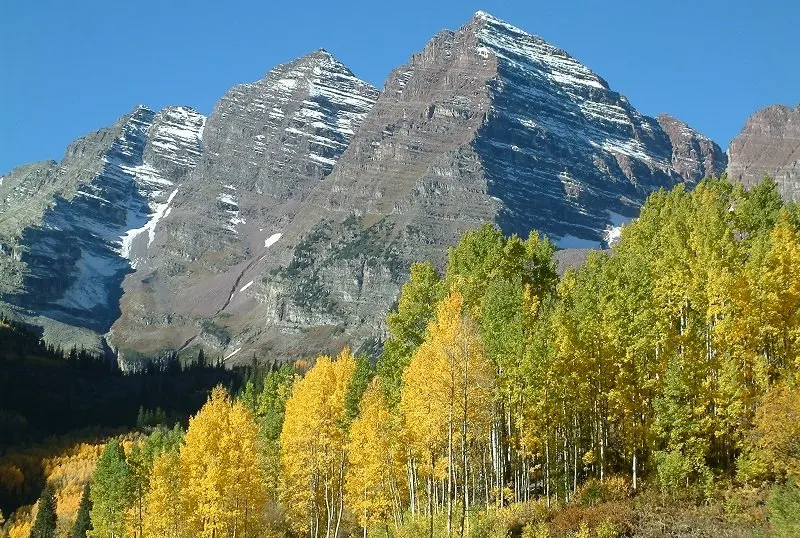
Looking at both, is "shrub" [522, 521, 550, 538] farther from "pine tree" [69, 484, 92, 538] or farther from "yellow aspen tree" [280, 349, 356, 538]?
"pine tree" [69, 484, 92, 538]

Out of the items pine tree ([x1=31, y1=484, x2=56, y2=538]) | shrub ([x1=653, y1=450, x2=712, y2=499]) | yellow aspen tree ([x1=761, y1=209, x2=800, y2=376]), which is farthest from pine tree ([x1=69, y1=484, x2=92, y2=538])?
yellow aspen tree ([x1=761, y1=209, x2=800, y2=376])

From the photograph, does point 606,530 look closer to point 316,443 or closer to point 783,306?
point 783,306

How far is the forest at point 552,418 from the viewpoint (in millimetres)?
41522

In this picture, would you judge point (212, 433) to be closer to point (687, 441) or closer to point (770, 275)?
point (687, 441)

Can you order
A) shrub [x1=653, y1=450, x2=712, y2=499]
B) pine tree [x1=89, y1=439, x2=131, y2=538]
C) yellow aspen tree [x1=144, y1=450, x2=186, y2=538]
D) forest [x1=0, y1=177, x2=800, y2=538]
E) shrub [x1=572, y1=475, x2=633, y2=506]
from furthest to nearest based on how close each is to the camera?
pine tree [x1=89, y1=439, x2=131, y2=538]
yellow aspen tree [x1=144, y1=450, x2=186, y2=538]
shrub [x1=572, y1=475, x2=633, y2=506]
shrub [x1=653, y1=450, x2=712, y2=499]
forest [x1=0, y1=177, x2=800, y2=538]

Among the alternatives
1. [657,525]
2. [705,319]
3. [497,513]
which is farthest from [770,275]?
[497,513]

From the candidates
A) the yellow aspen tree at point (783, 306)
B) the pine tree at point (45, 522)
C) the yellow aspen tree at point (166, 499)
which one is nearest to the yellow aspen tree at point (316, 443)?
the yellow aspen tree at point (166, 499)

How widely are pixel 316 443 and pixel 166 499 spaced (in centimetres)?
1193

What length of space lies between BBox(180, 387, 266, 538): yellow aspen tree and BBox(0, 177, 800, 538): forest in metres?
0.12

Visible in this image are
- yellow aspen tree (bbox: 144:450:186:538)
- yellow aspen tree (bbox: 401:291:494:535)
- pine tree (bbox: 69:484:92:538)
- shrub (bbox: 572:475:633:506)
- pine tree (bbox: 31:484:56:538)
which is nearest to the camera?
yellow aspen tree (bbox: 401:291:494:535)

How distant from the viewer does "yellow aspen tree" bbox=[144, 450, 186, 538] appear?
188 ft

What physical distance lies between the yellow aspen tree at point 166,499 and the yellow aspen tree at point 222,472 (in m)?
4.24

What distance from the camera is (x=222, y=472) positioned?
49781 mm

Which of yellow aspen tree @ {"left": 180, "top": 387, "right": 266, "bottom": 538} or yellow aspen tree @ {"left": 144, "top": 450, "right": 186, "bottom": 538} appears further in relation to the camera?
yellow aspen tree @ {"left": 144, "top": 450, "right": 186, "bottom": 538}
